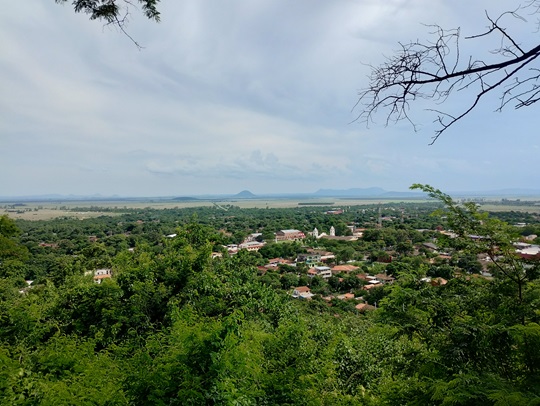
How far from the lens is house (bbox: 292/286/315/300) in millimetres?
22594

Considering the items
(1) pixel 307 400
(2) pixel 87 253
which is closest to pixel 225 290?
(1) pixel 307 400

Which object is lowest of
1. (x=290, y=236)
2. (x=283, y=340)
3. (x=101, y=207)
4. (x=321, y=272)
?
(x=321, y=272)

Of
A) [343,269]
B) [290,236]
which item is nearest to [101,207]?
[290,236]

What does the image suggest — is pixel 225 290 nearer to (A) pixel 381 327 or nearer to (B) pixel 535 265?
(A) pixel 381 327

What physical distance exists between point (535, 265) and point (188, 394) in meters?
3.17

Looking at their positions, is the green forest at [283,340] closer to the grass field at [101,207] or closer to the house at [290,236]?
the house at [290,236]

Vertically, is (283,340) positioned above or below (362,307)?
above

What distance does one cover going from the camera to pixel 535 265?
9.64 feet

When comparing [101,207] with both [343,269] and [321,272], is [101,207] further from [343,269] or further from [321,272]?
[343,269]

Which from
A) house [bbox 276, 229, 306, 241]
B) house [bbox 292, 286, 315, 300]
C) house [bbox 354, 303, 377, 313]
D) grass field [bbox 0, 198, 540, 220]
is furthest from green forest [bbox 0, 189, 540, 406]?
grass field [bbox 0, 198, 540, 220]

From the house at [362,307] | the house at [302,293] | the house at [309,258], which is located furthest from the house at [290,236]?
the house at [362,307]

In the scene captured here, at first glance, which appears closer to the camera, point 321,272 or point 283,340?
point 283,340

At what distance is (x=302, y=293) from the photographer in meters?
23.8

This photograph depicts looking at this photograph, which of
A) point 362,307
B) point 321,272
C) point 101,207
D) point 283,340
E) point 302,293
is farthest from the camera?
point 101,207
